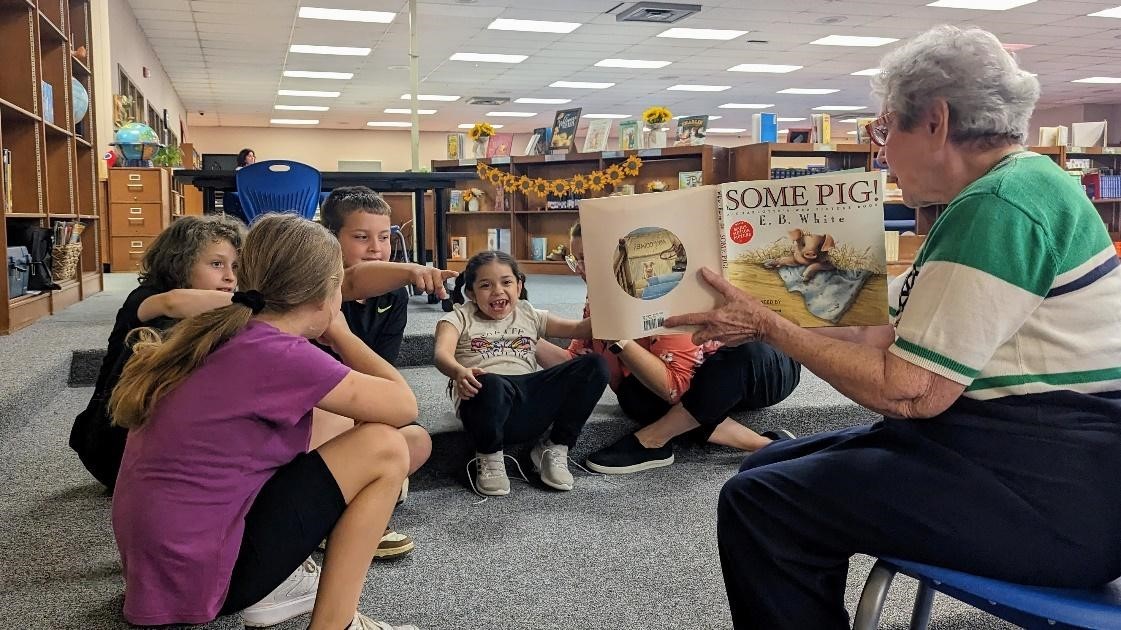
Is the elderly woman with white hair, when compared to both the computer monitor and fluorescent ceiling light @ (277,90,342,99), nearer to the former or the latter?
the computer monitor

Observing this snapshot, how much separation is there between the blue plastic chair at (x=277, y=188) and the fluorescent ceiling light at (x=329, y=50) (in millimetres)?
6424

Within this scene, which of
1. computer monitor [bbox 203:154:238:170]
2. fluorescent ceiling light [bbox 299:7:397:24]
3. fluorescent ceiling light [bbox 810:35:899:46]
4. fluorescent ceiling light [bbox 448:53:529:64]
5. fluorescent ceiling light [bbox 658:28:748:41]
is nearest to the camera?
fluorescent ceiling light [bbox 299:7:397:24]

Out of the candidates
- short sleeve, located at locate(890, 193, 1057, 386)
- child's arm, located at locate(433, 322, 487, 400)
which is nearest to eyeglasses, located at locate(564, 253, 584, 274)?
child's arm, located at locate(433, 322, 487, 400)

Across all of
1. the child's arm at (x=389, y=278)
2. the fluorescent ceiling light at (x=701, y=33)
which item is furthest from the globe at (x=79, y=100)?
the fluorescent ceiling light at (x=701, y=33)

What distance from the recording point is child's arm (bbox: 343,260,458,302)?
1.74 meters

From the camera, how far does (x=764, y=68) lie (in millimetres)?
11258

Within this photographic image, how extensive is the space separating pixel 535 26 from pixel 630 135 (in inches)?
86.5

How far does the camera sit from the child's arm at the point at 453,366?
2146mm

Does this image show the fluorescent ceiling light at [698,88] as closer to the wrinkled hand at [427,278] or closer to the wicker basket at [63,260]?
the wicker basket at [63,260]

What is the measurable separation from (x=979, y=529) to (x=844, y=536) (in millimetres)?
149

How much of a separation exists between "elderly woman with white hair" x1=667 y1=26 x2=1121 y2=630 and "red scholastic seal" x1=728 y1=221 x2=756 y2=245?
18 centimetres

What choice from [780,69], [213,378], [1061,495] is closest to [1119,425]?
[1061,495]

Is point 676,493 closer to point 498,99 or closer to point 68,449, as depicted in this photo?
point 68,449

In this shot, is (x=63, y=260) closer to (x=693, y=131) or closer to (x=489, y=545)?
(x=489, y=545)
